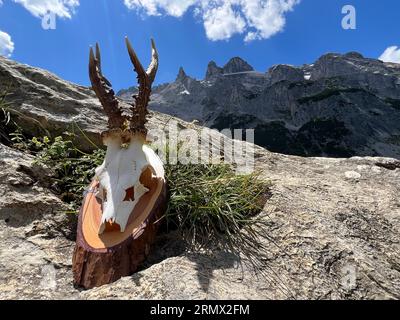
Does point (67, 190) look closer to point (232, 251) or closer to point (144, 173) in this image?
point (144, 173)

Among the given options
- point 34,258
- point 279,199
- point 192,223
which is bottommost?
point 34,258

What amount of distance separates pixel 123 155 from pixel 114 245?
1.09 m

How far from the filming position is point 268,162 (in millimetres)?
7883

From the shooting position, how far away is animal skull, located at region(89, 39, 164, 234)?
423 cm

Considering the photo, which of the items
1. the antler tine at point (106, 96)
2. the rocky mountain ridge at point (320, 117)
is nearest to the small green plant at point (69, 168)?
the antler tine at point (106, 96)

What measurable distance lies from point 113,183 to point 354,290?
2.67m

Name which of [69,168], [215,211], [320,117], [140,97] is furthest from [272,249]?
[320,117]

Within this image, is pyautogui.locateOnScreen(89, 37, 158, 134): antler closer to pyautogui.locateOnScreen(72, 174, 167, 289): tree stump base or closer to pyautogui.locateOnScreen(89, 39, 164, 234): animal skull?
pyautogui.locateOnScreen(89, 39, 164, 234): animal skull

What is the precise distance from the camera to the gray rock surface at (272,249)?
3.67 metres

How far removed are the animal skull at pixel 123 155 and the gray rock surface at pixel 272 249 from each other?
65 centimetres

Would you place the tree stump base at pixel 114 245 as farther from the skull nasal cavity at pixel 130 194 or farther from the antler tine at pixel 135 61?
the antler tine at pixel 135 61

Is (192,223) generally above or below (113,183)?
below

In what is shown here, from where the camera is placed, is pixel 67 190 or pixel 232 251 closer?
pixel 232 251

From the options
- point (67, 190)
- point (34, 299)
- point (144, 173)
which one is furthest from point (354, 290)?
point (67, 190)
